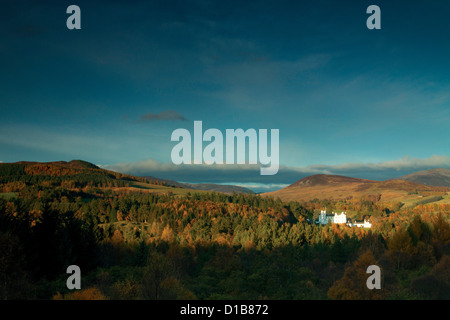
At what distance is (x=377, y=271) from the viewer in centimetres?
5128

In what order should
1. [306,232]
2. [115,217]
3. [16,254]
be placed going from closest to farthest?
1. [16,254]
2. [306,232]
3. [115,217]

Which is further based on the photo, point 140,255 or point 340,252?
point 340,252

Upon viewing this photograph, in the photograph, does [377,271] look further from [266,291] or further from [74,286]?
[74,286]

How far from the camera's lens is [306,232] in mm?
153125

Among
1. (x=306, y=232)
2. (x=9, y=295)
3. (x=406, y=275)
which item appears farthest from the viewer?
(x=306, y=232)

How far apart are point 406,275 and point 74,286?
2877 inches

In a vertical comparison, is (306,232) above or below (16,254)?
below
